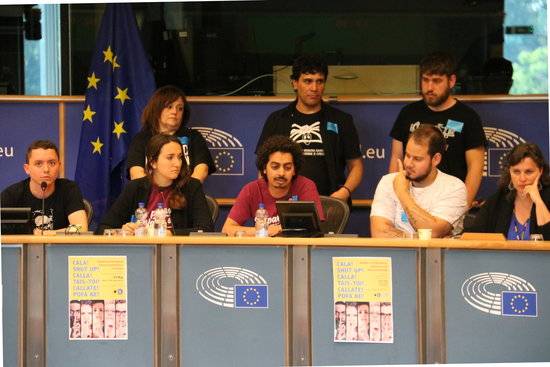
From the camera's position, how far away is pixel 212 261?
4602mm

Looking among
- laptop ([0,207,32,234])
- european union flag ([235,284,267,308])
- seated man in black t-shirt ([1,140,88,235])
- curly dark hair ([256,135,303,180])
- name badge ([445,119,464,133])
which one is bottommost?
european union flag ([235,284,267,308])

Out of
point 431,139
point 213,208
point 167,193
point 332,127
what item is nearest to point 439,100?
point 332,127

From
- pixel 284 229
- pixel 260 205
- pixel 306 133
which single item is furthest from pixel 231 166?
pixel 284 229

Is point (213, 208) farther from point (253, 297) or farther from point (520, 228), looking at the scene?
point (520, 228)

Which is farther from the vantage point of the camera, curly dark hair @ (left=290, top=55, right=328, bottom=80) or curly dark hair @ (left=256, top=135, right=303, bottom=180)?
curly dark hair @ (left=290, top=55, right=328, bottom=80)

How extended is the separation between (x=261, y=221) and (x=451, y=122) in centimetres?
181

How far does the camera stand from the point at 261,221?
5141 mm

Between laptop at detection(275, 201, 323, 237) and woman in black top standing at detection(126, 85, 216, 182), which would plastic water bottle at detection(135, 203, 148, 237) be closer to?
laptop at detection(275, 201, 323, 237)

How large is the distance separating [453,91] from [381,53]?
2.21 feet

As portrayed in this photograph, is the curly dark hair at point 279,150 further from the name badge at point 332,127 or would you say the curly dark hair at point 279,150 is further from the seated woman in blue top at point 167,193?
the name badge at point 332,127

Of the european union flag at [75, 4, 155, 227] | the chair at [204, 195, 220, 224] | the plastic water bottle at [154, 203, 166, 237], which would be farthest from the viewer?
the european union flag at [75, 4, 155, 227]

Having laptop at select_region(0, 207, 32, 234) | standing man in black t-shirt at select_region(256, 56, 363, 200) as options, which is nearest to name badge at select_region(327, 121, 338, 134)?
standing man in black t-shirt at select_region(256, 56, 363, 200)

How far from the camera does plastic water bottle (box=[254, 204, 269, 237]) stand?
15.7 feet

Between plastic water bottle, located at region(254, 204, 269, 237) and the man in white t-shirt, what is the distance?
2.07 ft
